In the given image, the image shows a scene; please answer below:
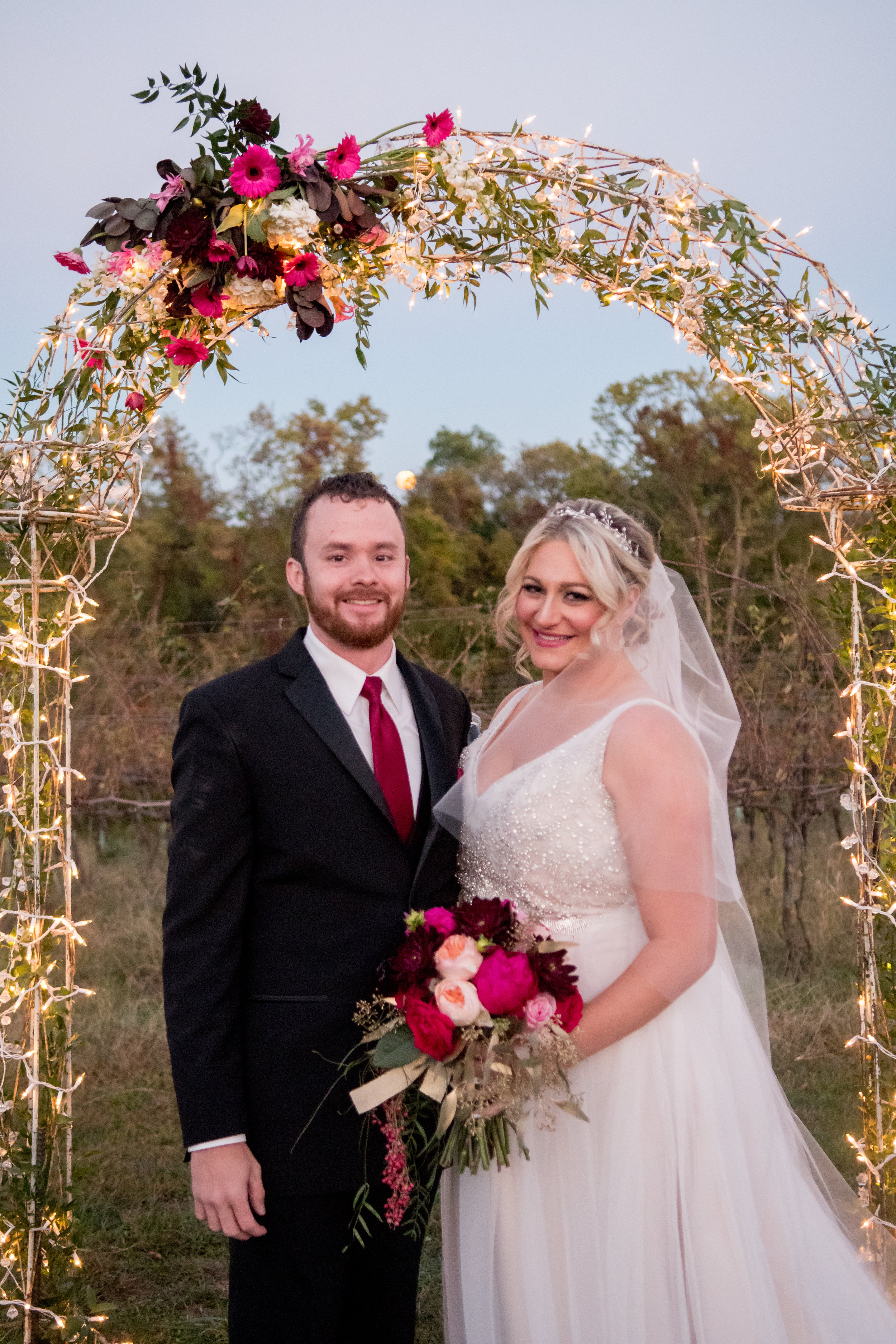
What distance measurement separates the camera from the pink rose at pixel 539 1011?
6.89 ft

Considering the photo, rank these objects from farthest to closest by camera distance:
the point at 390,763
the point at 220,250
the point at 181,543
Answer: the point at 181,543
the point at 220,250
the point at 390,763

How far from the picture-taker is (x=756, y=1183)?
98.1 inches

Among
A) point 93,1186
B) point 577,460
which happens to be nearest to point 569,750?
point 93,1186

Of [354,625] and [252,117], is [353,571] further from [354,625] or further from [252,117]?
[252,117]

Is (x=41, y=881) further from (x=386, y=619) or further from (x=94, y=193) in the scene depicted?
(x=94, y=193)

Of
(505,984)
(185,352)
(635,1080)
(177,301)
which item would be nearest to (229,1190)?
(505,984)

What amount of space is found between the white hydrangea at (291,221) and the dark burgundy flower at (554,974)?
194 centimetres

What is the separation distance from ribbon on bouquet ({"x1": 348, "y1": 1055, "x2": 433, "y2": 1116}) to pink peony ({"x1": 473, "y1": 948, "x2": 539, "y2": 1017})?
211 millimetres

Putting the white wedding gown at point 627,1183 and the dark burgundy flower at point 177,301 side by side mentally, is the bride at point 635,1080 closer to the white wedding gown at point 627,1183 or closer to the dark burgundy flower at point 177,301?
the white wedding gown at point 627,1183

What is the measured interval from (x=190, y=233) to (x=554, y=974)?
2.07m

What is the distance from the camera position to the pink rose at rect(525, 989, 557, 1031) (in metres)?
2.10

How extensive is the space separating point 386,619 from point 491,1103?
1157mm

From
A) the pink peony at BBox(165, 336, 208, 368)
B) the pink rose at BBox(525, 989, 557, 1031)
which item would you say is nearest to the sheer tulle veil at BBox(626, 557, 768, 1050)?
the pink rose at BBox(525, 989, 557, 1031)

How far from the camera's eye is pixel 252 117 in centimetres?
267
